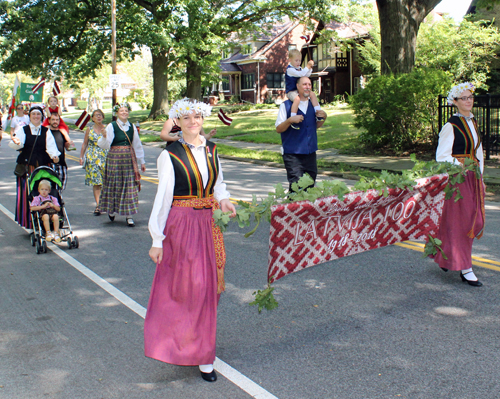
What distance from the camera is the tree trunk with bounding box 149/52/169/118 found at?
126 feet

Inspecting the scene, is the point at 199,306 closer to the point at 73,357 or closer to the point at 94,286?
the point at 73,357

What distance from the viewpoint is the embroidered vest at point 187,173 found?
4.03m

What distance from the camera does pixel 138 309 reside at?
5.42 m

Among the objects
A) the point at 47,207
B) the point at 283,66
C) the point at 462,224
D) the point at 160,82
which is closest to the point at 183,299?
the point at 462,224

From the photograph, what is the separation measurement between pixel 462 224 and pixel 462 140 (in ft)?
2.96

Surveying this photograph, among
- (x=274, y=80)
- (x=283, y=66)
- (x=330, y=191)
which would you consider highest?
(x=283, y=66)

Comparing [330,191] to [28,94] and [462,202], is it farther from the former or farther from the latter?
[28,94]

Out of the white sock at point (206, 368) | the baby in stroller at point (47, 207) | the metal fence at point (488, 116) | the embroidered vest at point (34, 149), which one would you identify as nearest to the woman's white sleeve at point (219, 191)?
the white sock at point (206, 368)

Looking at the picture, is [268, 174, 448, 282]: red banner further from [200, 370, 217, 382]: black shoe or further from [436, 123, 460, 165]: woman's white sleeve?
[200, 370, 217, 382]: black shoe

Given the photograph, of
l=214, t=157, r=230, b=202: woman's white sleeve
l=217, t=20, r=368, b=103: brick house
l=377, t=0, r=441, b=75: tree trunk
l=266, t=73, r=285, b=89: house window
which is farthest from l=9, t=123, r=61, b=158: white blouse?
l=266, t=73, r=285, b=89: house window

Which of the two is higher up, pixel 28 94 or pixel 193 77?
pixel 193 77

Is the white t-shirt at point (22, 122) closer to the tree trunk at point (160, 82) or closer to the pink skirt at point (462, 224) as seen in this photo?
A: the pink skirt at point (462, 224)

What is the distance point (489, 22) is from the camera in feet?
106

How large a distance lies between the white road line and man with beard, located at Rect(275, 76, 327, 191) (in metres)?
2.87
